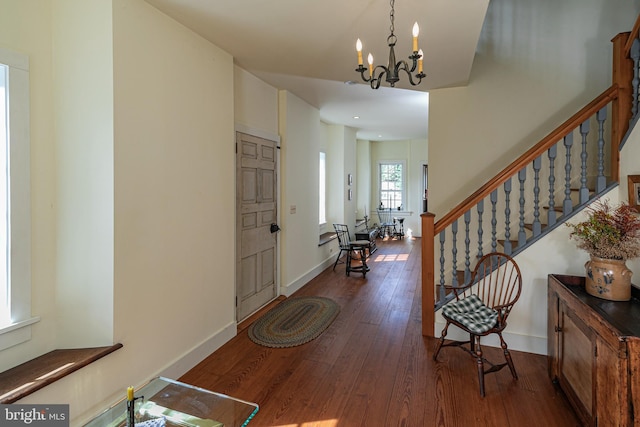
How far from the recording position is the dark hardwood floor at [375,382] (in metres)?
2.04

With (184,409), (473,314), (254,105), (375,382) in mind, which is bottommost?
(375,382)

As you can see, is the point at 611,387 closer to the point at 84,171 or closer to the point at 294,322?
the point at 294,322

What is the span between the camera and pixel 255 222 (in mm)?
3793

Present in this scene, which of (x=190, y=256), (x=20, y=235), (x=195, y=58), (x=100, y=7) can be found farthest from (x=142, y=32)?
(x=190, y=256)

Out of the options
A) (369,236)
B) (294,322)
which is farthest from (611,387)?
(369,236)

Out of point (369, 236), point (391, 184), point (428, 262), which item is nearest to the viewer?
point (428, 262)

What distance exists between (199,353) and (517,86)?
4.22m

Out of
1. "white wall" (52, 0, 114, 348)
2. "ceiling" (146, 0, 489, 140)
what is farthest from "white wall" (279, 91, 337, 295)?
"white wall" (52, 0, 114, 348)

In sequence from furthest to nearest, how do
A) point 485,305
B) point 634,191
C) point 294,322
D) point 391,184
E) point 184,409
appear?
point 391,184, point 294,322, point 485,305, point 634,191, point 184,409

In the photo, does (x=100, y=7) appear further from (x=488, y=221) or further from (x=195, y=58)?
(x=488, y=221)

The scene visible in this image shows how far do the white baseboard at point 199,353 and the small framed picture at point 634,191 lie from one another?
3.40 meters

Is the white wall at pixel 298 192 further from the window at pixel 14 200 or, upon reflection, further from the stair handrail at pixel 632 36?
the stair handrail at pixel 632 36

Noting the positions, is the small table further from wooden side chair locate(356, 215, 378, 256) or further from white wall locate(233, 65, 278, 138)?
wooden side chair locate(356, 215, 378, 256)

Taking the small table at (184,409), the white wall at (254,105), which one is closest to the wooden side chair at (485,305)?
the small table at (184,409)
